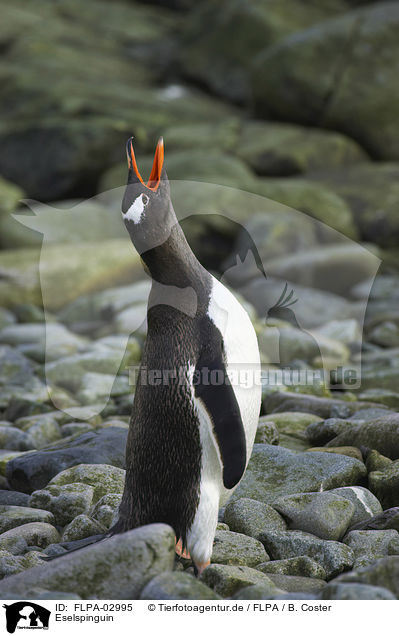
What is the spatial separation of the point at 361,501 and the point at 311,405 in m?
1.47

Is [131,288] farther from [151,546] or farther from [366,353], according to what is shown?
[151,546]

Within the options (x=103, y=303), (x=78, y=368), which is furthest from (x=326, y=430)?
(x=103, y=303)

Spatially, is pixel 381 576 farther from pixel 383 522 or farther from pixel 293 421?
pixel 293 421

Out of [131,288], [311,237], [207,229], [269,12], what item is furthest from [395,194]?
[269,12]

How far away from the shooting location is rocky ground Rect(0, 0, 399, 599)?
2820 mm

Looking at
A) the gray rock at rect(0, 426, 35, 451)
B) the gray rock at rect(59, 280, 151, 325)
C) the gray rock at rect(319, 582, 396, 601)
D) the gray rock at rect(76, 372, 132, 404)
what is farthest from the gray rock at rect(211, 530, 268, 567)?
the gray rock at rect(59, 280, 151, 325)

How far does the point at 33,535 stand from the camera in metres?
3.02

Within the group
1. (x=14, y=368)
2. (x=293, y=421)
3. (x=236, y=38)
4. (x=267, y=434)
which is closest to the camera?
(x=267, y=434)

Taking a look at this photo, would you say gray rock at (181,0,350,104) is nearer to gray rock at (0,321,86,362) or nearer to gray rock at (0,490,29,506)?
gray rock at (0,321,86,362)

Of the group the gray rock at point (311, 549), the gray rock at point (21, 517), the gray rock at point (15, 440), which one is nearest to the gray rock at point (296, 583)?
the gray rock at point (311, 549)

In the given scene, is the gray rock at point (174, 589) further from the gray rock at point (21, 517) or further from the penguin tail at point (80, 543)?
the gray rock at point (21, 517)
